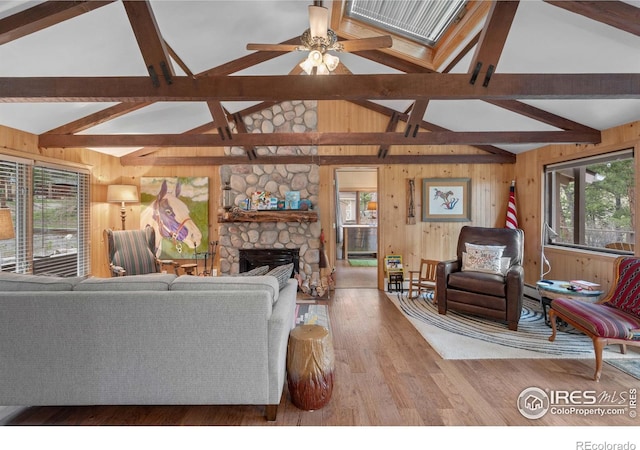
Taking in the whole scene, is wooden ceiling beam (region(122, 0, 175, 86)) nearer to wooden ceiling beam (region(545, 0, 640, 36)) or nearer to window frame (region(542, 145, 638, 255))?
wooden ceiling beam (region(545, 0, 640, 36))

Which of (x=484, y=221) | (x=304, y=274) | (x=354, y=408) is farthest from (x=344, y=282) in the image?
(x=354, y=408)

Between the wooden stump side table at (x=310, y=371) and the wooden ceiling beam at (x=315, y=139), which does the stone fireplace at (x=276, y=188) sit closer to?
the wooden ceiling beam at (x=315, y=139)

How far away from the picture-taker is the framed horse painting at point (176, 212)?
5762 millimetres

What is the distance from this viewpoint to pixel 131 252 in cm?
466

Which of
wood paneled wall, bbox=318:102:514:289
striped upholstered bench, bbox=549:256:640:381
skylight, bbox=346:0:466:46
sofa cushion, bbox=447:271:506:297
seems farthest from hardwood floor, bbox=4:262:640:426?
skylight, bbox=346:0:466:46

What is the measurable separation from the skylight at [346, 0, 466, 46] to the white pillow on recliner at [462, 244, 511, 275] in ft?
8.55

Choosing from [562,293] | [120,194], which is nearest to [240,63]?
[120,194]

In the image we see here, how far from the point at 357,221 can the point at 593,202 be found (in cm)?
555

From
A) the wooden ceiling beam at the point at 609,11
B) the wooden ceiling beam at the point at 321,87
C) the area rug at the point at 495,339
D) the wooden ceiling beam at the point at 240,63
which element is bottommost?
the area rug at the point at 495,339

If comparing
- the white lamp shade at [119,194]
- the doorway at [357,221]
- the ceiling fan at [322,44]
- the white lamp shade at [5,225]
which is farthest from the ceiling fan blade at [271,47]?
the doorway at [357,221]

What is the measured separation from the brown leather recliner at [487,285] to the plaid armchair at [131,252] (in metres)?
4.11

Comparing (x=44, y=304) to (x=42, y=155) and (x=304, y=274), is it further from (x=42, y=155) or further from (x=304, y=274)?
(x=304, y=274)

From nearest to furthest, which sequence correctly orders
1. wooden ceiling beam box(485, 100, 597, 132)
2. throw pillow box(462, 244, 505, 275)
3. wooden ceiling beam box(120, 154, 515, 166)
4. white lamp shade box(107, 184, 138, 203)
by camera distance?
wooden ceiling beam box(485, 100, 597, 132) → throw pillow box(462, 244, 505, 275) → white lamp shade box(107, 184, 138, 203) → wooden ceiling beam box(120, 154, 515, 166)

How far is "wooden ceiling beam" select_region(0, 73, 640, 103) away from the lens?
261 cm
